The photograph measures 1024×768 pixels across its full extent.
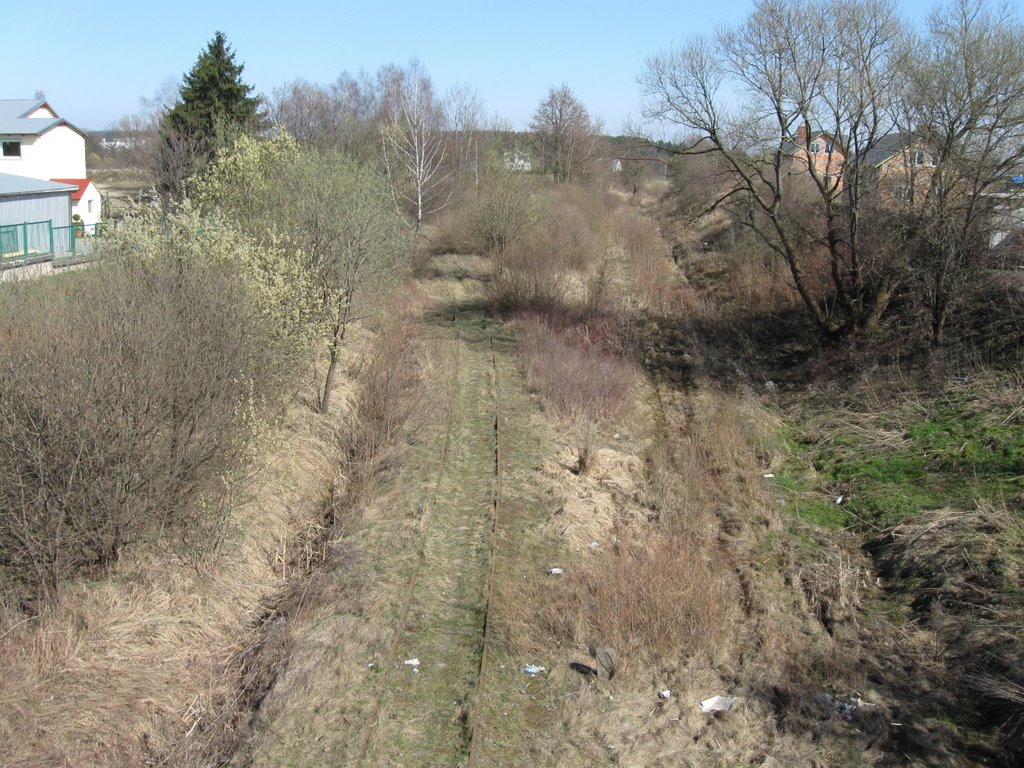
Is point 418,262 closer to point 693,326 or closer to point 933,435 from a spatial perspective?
point 693,326

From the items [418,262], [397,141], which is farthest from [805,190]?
[397,141]

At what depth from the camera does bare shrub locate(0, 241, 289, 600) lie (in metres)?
7.93

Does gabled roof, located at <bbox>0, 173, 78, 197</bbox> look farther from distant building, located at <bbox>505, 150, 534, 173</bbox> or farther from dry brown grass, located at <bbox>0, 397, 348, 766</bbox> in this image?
dry brown grass, located at <bbox>0, 397, 348, 766</bbox>

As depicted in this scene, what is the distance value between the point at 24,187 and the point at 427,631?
31.2 metres

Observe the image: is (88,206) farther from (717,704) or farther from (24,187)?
(717,704)

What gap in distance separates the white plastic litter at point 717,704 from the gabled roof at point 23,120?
4924 cm

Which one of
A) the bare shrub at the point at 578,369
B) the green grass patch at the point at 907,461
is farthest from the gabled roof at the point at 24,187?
the green grass patch at the point at 907,461

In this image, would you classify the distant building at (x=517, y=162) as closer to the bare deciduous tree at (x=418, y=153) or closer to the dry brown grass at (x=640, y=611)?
the bare deciduous tree at (x=418, y=153)

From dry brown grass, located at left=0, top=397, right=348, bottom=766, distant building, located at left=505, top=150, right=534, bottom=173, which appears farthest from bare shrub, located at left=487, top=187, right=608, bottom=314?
dry brown grass, located at left=0, top=397, right=348, bottom=766

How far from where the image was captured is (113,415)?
827 cm

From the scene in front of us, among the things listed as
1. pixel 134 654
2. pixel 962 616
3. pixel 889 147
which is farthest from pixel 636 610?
pixel 889 147

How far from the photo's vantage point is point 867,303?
1900 centimetres

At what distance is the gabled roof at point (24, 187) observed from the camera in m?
31.3

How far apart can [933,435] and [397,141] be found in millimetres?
26432
